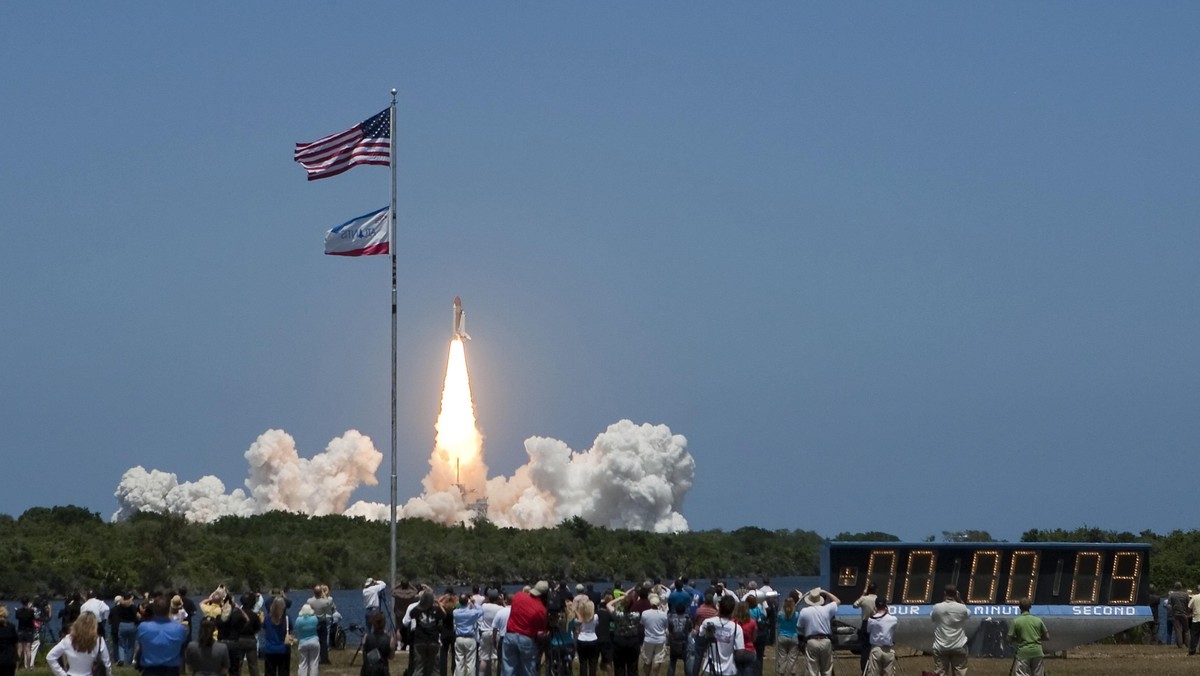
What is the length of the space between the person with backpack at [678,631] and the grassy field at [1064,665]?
3.31m

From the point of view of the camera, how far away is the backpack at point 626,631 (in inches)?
1094

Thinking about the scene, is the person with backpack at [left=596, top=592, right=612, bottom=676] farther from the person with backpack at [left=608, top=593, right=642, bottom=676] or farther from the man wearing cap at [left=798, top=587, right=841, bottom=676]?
the man wearing cap at [left=798, top=587, right=841, bottom=676]

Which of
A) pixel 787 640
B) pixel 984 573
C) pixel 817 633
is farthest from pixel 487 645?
pixel 984 573

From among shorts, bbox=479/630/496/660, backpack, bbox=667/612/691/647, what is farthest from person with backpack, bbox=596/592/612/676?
shorts, bbox=479/630/496/660

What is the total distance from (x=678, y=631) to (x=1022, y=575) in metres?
8.87

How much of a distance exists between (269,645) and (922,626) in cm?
1354

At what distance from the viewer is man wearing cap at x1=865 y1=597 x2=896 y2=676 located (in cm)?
2680

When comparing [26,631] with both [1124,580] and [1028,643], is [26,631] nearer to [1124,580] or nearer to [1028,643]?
[1028,643]

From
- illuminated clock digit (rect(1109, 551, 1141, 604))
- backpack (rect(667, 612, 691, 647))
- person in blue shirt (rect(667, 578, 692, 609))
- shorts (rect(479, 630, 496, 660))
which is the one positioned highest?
illuminated clock digit (rect(1109, 551, 1141, 604))

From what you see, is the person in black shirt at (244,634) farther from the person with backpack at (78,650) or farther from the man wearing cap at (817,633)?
the man wearing cap at (817,633)

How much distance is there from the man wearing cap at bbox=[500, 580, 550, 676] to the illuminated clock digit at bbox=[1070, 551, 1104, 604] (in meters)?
13.6

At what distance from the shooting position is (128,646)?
32.2 metres

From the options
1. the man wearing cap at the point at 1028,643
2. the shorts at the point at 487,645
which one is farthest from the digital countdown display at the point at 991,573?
the shorts at the point at 487,645

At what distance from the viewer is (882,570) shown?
34.8 meters
